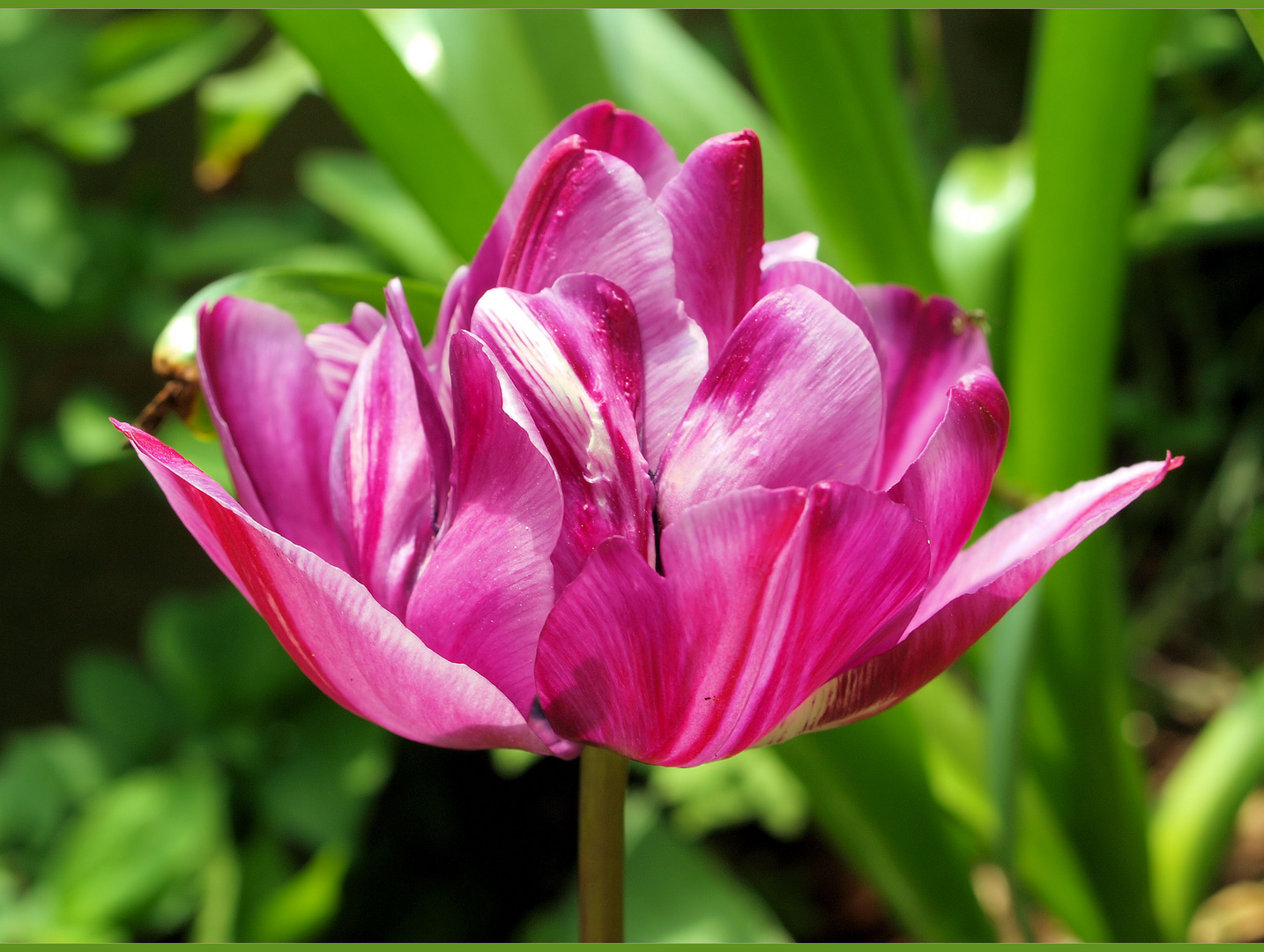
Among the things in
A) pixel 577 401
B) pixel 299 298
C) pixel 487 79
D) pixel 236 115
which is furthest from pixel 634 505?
pixel 236 115

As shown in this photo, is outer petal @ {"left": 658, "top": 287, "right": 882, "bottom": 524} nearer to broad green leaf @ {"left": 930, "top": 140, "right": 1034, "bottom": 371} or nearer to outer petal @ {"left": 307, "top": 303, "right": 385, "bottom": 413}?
outer petal @ {"left": 307, "top": 303, "right": 385, "bottom": 413}

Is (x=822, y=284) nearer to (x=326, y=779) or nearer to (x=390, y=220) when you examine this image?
(x=390, y=220)

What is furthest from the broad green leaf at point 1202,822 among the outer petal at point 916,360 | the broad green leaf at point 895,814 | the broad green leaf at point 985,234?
the outer petal at point 916,360

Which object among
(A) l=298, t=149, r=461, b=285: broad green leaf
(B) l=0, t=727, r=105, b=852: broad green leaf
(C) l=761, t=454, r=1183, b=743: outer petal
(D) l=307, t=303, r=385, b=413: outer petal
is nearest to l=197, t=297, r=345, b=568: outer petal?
(D) l=307, t=303, r=385, b=413: outer petal

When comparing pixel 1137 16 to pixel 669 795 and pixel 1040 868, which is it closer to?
pixel 1040 868

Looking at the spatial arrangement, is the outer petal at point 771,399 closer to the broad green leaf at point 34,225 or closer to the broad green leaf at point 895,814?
the broad green leaf at point 895,814

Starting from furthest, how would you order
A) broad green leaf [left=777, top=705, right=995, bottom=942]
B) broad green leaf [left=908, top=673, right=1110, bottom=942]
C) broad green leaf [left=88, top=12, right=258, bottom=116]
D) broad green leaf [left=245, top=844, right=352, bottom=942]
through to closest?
broad green leaf [left=88, top=12, right=258, bottom=116]
broad green leaf [left=245, top=844, right=352, bottom=942]
broad green leaf [left=908, top=673, right=1110, bottom=942]
broad green leaf [left=777, top=705, right=995, bottom=942]

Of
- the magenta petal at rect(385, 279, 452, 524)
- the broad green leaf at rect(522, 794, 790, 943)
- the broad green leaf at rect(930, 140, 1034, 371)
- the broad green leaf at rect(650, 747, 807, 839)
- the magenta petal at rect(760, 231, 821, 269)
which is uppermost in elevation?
the magenta petal at rect(385, 279, 452, 524)
